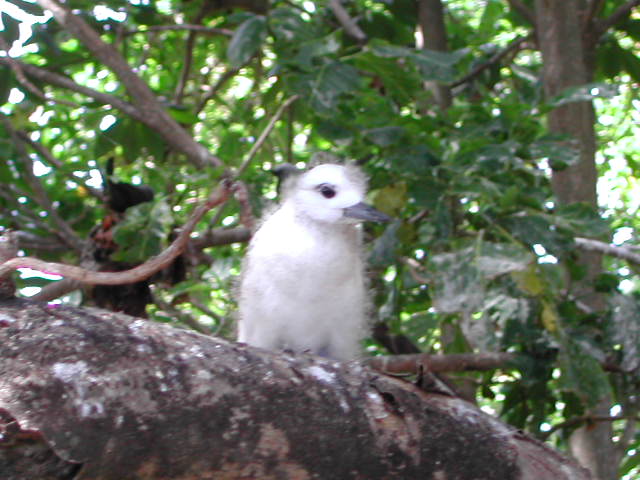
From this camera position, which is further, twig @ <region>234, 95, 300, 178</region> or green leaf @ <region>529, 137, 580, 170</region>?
twig @ <region>234, 95, 300, 178</region>

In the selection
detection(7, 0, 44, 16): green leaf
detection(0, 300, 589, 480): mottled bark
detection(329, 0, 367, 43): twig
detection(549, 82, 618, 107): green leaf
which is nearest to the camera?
detection(0, 300, 589, 480): mottled bark

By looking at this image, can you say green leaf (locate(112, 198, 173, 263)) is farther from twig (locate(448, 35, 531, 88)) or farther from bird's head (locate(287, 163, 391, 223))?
twig (locate(448, 35, 531, 88))

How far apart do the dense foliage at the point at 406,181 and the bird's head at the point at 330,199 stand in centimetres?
34

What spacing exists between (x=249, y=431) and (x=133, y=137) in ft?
8.94

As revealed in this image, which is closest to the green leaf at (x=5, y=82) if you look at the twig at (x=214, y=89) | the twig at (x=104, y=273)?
the twig at (x=214, y=89)

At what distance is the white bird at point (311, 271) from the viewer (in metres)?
3.01

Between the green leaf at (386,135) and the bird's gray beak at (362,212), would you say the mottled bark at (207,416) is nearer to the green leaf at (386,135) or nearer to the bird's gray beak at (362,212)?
the bird's gray beak at (362,212)

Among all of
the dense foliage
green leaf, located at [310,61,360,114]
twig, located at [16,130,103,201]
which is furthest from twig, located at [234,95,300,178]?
twig, located at [16,130,103,201]

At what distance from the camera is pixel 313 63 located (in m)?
3.66

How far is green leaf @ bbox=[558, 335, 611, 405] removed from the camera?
10.9 feet

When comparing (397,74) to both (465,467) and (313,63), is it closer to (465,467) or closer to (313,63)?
(313,63)

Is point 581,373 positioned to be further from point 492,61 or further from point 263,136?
point 492,61

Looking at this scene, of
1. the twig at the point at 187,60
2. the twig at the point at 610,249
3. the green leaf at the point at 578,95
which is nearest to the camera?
the green leaf at the point at 578,95

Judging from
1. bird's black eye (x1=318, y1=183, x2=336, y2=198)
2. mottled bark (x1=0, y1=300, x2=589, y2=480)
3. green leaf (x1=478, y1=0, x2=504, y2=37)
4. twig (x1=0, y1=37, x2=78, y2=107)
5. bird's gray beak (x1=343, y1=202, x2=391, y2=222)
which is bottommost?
mottled bark (x1=0, y1=300, x2=589, y2=480)
